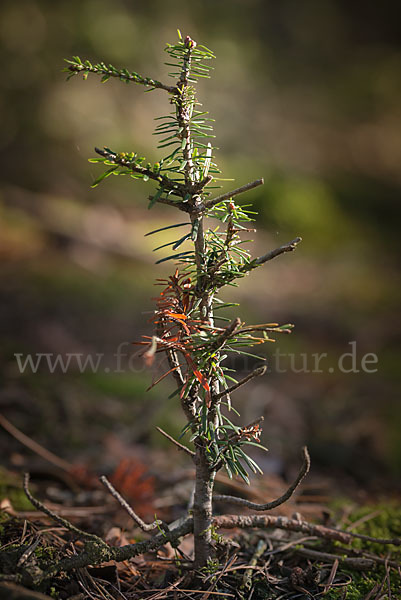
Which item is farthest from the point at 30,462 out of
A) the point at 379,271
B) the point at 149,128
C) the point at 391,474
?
the point at 149,128

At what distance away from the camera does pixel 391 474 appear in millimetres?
2654

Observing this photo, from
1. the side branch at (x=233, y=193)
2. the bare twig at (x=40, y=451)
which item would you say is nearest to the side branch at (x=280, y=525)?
the side branch at (x=233, y=193)

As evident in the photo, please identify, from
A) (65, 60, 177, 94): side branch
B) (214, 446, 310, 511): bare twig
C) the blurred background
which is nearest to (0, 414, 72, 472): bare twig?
the blurred background

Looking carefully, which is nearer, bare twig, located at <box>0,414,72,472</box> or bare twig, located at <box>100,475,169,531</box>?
bare twig, located at <box>100,475,169,531</box>

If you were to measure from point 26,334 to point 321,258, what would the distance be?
4.62 m

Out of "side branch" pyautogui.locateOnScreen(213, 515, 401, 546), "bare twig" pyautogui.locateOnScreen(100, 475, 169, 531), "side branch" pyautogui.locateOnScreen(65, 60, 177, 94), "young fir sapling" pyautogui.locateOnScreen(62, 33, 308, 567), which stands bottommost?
"side branch" pyautogui.locateOnScreen(213, 515, 401, 546)

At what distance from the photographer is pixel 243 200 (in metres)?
5.25

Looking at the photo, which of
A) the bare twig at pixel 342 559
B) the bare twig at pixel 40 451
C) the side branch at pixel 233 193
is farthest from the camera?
the bare twig at pixel 40 451

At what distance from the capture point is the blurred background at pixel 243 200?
2.89 meters

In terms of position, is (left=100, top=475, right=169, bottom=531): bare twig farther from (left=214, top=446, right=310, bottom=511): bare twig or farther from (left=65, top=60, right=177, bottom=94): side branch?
(left=65, top=60, right=177, bottom=94): side branch

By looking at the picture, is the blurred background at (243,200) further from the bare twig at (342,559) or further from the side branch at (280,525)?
the bare twig at (342,559)

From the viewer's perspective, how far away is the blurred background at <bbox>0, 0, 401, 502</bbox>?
9.48 feet

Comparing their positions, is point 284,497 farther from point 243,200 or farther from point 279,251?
point 243,200

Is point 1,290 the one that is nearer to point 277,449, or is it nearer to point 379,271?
point 277,449
